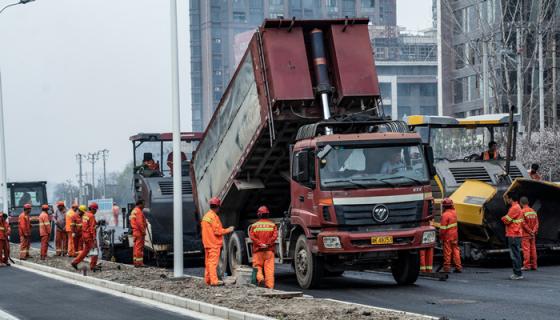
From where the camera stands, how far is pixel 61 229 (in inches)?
1331

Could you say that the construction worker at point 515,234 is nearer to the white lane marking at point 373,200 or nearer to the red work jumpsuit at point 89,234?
the white lane marking at point 373,200

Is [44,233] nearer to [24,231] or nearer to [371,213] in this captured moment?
[24,231]

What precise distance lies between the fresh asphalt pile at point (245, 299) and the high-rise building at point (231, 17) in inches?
6208

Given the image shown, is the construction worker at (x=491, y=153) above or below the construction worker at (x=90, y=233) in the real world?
above

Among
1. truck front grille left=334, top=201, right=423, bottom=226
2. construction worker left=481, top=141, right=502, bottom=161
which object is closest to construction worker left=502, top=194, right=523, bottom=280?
truck front grille left=334, top=201, right=423, bottom=226

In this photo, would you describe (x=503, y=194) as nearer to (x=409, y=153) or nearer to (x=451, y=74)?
(x=409, y=153)

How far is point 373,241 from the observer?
1830 cm

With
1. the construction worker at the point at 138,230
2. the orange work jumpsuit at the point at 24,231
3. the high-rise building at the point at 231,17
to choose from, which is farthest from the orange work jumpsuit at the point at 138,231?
the high-rise building at the point at 231,17

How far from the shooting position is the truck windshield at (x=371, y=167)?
60.1 ft

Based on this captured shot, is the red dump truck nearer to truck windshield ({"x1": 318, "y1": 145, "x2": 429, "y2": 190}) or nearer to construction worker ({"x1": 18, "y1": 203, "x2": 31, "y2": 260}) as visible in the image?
truck windshield ({"x1": 318, "y1": 145, "x2": 429, "y2": 190})

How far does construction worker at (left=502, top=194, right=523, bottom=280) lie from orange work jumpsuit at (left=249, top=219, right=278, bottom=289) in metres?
4.90

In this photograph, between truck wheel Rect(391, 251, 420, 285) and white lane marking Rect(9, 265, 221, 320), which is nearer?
white lane marking Rect(9, 265, 221, 320)

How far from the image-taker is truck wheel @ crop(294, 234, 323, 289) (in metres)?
18.8

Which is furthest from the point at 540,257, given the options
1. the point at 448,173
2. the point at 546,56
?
the point at 546,56
